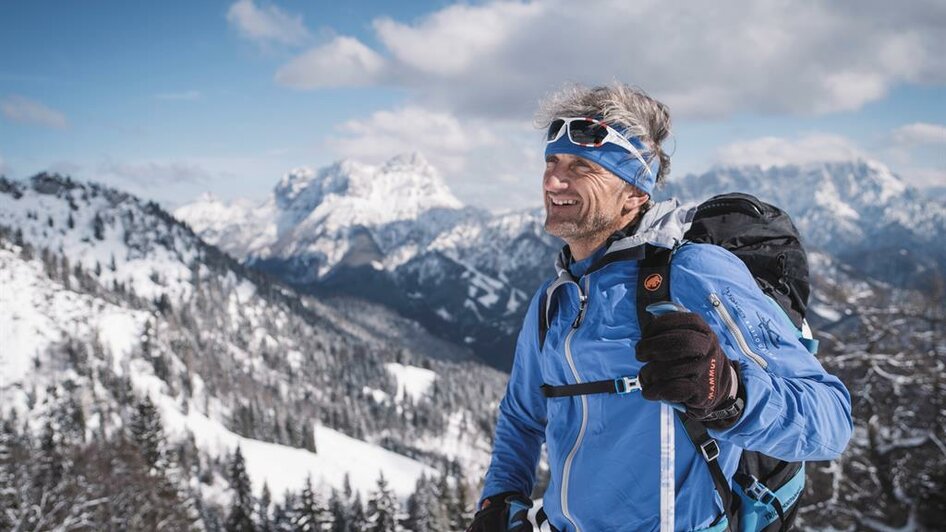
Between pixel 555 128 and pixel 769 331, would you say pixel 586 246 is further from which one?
pixel 769 331

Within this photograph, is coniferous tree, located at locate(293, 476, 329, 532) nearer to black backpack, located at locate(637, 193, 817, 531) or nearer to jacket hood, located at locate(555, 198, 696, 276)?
black backpack, located at locate(637, 193, 817, 531)

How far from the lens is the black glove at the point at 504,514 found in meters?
3.79

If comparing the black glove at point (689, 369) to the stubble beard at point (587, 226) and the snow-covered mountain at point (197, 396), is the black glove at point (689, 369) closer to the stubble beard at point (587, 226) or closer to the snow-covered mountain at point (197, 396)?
the stubble beard at point (587, 226)

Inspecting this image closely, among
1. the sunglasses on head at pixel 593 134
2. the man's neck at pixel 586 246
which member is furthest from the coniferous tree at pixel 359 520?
the sunglasses on head at pixel 593 134

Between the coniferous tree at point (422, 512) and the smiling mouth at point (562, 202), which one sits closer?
the smiling mouth at point (562, 202)

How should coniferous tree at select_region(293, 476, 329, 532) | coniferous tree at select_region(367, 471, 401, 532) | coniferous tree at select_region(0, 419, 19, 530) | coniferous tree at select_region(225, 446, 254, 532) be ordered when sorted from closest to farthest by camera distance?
coniferous tree at select_region(0, 419, 19, 530)
coniferous tree at select_region(293, 476, 329, 532)
coniferous tree at select_region(367, 471, 401, 532)
coniferous tree at select_region(225, 446, 254, 532)

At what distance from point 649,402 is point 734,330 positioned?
645mm

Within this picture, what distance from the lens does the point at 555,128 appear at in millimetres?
3668

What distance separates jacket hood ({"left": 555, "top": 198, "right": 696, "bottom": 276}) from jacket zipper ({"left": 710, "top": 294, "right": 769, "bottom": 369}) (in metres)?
0.39

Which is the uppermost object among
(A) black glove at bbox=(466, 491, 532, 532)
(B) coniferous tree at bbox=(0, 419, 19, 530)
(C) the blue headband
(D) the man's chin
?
(C) the blue headband

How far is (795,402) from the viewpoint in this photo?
7.31 feet

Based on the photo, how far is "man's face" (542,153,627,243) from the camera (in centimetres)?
329

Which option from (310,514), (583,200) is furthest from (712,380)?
(310,514)

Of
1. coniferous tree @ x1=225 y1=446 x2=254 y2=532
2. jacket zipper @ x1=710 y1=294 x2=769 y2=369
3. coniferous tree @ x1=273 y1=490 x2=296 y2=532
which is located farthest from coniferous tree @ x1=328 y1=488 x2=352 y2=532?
jacket zipper @ x1=710 y1=294 x2=769 y2=369
